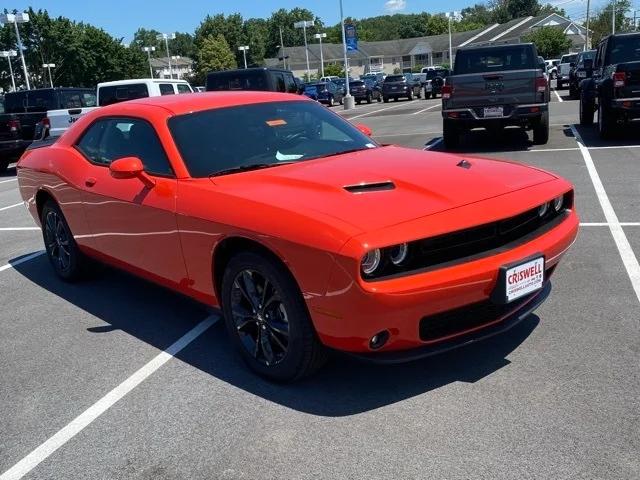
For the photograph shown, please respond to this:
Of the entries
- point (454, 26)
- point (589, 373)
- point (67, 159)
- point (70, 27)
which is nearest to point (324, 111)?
point (67, 159)

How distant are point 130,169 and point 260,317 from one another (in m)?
1.31

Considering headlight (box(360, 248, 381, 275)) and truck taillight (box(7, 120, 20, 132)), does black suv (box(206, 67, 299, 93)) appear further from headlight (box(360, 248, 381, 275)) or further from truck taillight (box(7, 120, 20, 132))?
headlight (box(360, 248, 381, 275))

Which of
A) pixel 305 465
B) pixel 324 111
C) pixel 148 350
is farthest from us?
pixel 324 111

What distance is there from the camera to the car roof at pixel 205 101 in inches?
184

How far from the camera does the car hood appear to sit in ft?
11.0

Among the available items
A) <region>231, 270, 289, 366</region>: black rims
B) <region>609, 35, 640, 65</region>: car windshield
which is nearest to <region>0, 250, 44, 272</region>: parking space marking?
<region>231, 270, 289, 366</region>: black rims

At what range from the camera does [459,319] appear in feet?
11.1

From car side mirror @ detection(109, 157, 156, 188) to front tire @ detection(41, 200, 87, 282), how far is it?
1668mm

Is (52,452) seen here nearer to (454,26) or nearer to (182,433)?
(182,433)

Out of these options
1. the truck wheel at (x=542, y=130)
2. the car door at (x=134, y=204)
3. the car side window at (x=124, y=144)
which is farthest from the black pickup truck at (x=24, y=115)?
the car door at (x=134, y=204)

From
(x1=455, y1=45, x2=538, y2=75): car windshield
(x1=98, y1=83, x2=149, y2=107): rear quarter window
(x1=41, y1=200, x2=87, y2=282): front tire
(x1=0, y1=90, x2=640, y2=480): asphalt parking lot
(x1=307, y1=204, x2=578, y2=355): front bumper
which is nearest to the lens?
(x1=0, y1=90, x2=640, y2=480): asphalt parking lot

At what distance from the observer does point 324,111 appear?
5250 millimetres

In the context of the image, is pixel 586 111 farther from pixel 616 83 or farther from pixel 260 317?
pixel 260 317

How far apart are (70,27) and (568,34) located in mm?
62986
